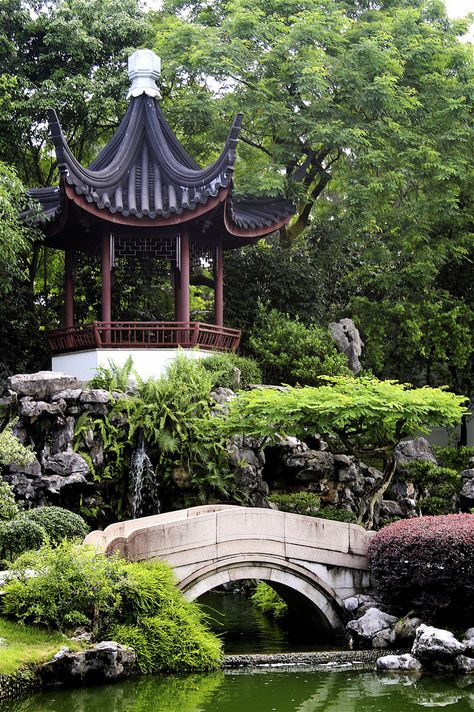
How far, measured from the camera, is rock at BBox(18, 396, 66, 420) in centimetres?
1669

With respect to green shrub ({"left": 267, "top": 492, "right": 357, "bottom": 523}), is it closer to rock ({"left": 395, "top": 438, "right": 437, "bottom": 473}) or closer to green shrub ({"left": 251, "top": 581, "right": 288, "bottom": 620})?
green shrub ({"left": 251, "top": 581, "right": 288, "bottom": 620})

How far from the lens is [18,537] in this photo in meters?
12.7

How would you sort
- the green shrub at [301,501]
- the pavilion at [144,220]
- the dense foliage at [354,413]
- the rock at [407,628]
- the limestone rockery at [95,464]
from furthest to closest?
the pavilion at [144,220] → the green shrub at [301,501] → the limestone rockery at [95,464] → the dense foliage at [354,413] → the rock at [407,628]

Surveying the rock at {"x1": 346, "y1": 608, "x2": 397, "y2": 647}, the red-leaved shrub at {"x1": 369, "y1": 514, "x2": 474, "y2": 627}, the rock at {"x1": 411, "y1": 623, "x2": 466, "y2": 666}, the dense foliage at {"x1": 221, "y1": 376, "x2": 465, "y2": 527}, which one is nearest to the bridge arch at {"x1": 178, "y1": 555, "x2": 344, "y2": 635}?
the rock at {"x1": 346, "y1": 608, "x2": 397, "y2": 647}

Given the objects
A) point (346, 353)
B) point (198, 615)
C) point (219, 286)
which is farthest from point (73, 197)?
point (198, 615)

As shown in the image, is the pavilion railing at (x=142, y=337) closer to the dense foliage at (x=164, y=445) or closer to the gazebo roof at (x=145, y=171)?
the dense foliage at (x=164, y=445)

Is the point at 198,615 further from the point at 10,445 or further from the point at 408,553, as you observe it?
the point at 10,445

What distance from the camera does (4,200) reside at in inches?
695

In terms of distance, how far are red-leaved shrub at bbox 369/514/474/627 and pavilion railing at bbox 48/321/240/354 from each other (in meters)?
7.06

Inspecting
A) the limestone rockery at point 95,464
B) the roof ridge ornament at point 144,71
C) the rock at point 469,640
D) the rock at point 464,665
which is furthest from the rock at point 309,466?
the roof ridge ornament at point 144,71

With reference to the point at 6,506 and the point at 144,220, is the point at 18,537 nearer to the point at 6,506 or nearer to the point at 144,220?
the point at 6,506

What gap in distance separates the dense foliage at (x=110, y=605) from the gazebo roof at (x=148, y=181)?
8.32m

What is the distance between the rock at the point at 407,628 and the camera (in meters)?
13.1

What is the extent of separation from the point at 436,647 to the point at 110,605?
12.0 feet
